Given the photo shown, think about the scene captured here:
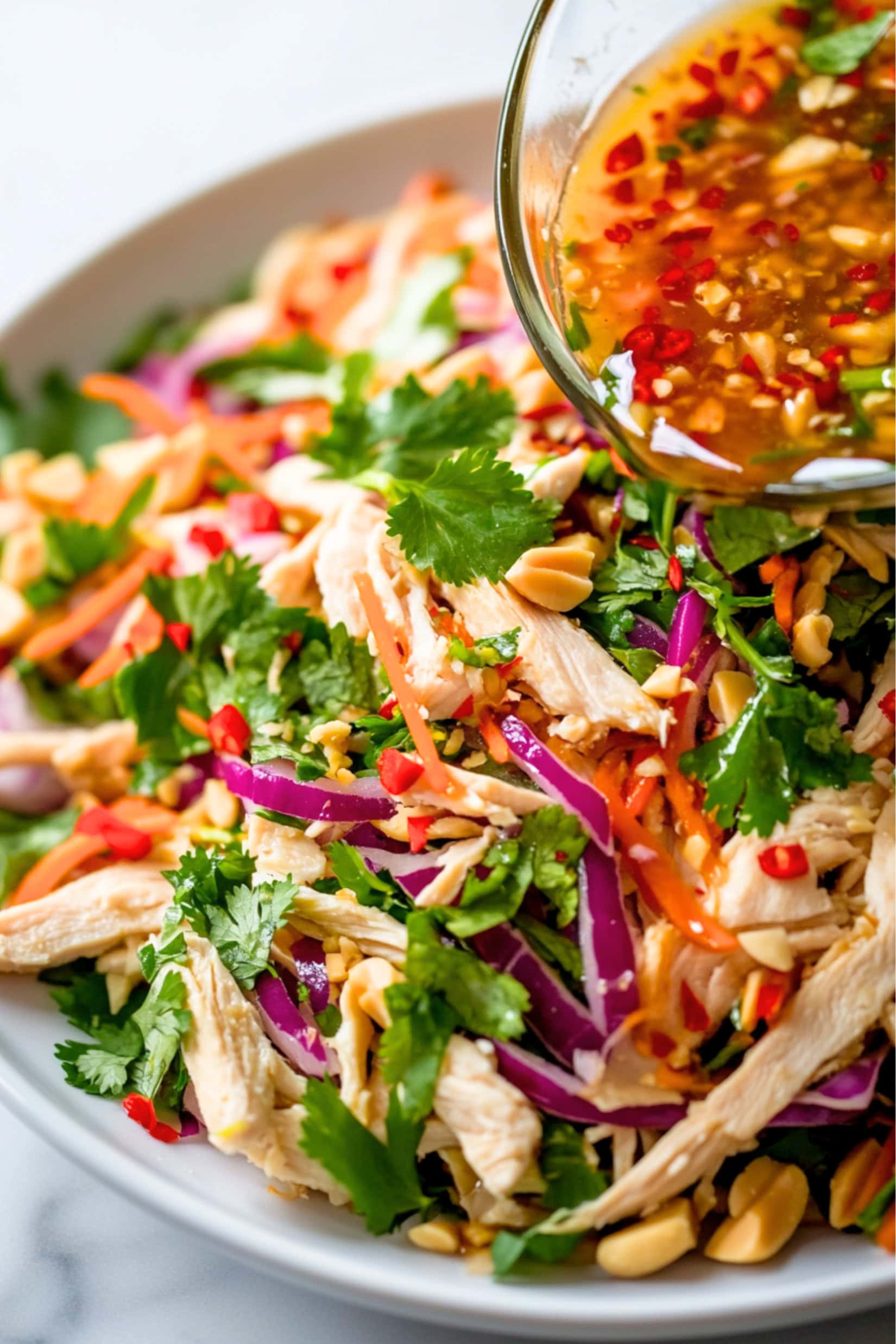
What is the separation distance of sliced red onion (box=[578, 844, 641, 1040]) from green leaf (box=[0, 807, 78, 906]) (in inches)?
54.0

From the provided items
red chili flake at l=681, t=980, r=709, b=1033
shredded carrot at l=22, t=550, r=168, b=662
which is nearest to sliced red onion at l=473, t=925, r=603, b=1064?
red chili flake at l=681, t=980, r=709, b=1033

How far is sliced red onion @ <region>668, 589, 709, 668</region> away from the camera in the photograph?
2.39 m

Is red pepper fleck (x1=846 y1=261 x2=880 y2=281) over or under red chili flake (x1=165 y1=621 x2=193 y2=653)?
over

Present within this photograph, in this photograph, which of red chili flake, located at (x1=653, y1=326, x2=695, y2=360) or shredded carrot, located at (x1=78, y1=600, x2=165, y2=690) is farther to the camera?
shredded carrot, located at (x1=78, y1=600, x2=165, y2=690)

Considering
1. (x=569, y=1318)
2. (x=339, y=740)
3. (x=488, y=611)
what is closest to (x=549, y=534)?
(x=488, y=611)

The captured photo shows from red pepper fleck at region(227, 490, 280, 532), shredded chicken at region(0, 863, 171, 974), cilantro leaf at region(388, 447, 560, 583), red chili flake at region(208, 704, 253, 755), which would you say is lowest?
shredded chicken at region(0, 863, 171, 974)

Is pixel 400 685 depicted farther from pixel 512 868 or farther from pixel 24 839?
pixel 24 839

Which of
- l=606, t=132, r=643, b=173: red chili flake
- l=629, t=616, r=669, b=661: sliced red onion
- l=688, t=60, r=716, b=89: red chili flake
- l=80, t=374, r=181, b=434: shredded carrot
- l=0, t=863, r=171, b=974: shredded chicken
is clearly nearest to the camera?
l=629, t=616, r=669, b=661: sliced red onion

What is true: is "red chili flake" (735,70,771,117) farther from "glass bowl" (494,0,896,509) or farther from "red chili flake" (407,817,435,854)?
"red chili flake" (407,817,435,854)

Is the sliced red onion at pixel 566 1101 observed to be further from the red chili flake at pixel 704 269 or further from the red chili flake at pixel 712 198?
the red chili flake at pixel 712 198

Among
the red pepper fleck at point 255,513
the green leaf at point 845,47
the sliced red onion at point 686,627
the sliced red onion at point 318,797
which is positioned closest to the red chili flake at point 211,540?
the red pepper fleck at point 255,513

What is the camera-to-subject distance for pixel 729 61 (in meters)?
2.90

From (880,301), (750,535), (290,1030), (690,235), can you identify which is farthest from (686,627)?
(290,1030)

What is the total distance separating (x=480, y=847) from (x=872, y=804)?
69 centimetres
